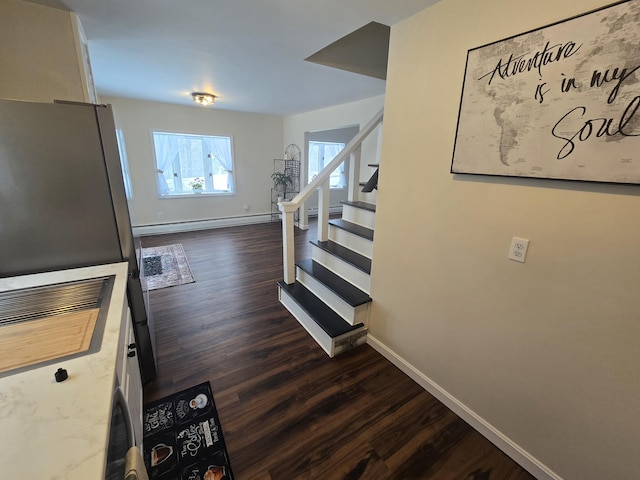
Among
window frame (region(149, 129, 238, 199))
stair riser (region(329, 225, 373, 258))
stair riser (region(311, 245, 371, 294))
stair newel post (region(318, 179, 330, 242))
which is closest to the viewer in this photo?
stair riser (region(311, 245, 371, 294))

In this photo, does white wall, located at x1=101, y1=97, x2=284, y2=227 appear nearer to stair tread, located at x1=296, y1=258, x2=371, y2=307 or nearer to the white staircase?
the white staircase

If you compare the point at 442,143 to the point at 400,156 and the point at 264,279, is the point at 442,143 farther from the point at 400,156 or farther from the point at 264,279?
the point at 264,279

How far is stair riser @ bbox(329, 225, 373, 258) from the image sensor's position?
2.58 m

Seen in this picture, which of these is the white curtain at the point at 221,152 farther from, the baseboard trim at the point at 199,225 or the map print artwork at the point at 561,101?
the map print artwork at the point at 561,101

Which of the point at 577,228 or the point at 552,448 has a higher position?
the point at 577,228

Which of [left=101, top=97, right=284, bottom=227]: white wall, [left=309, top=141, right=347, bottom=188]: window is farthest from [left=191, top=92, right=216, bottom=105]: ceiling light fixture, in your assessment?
[left=309, top=141, right=347, bottom=188]: window

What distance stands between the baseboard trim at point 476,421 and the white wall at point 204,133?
166 inches

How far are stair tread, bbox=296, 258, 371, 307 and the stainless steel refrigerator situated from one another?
4.84 feet

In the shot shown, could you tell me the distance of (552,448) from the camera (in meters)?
1.31

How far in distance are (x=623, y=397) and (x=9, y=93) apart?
3.30 metres

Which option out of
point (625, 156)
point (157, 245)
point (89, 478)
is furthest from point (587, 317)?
point (157, 245)

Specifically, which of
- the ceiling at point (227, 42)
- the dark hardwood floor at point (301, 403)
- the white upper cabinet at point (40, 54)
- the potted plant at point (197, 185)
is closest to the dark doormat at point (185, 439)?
the dark hardwood floor at point (301, 403)

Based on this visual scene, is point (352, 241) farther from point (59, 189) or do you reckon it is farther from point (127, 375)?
point (59, 189)

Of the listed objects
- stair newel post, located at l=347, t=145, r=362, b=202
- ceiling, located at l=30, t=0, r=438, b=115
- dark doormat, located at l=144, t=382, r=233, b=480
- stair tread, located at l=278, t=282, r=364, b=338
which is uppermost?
ceiling, located at l=30, t=0, r=438, b=115
